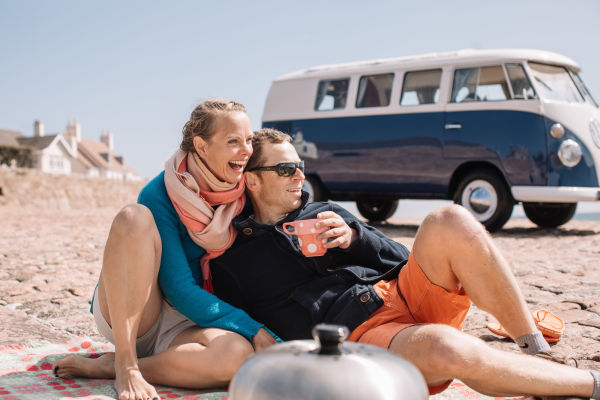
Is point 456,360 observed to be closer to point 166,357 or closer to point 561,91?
point 166,357

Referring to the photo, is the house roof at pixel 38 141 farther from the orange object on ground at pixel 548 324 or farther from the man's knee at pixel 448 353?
the man's knee at pixel 448 353

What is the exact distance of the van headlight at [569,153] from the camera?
8.04 meters

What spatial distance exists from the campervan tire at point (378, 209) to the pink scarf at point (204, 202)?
30.8 ft

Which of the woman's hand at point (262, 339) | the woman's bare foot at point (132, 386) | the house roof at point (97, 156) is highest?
the woman's hand at point (262, 339)

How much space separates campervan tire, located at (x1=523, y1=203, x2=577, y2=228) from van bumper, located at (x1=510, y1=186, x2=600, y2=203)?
4.72 ft

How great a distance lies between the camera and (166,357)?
2.51 meters

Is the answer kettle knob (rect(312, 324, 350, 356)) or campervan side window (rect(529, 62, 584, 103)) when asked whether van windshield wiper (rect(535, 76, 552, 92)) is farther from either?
kettle knob (rect(312, 324, 350, 356))

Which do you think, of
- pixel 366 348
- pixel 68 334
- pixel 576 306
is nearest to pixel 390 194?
pixel 576 306

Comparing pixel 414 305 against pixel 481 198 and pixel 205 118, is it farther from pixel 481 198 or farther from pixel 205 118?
pixel 481 198

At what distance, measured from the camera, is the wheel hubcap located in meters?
8.62

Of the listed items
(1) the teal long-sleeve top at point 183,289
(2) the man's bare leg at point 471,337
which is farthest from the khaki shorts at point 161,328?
(2) the man's bare leg at point 471,337

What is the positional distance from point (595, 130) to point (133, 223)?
25.8 ft

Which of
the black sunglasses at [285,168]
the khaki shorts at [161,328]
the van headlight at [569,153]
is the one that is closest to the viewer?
the khaki shorts at [161,328]

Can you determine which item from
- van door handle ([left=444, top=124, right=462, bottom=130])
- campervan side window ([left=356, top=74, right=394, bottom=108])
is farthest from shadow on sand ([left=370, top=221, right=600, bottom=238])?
campervan side window ([left=356, top=74, right=394, bottom=108])
